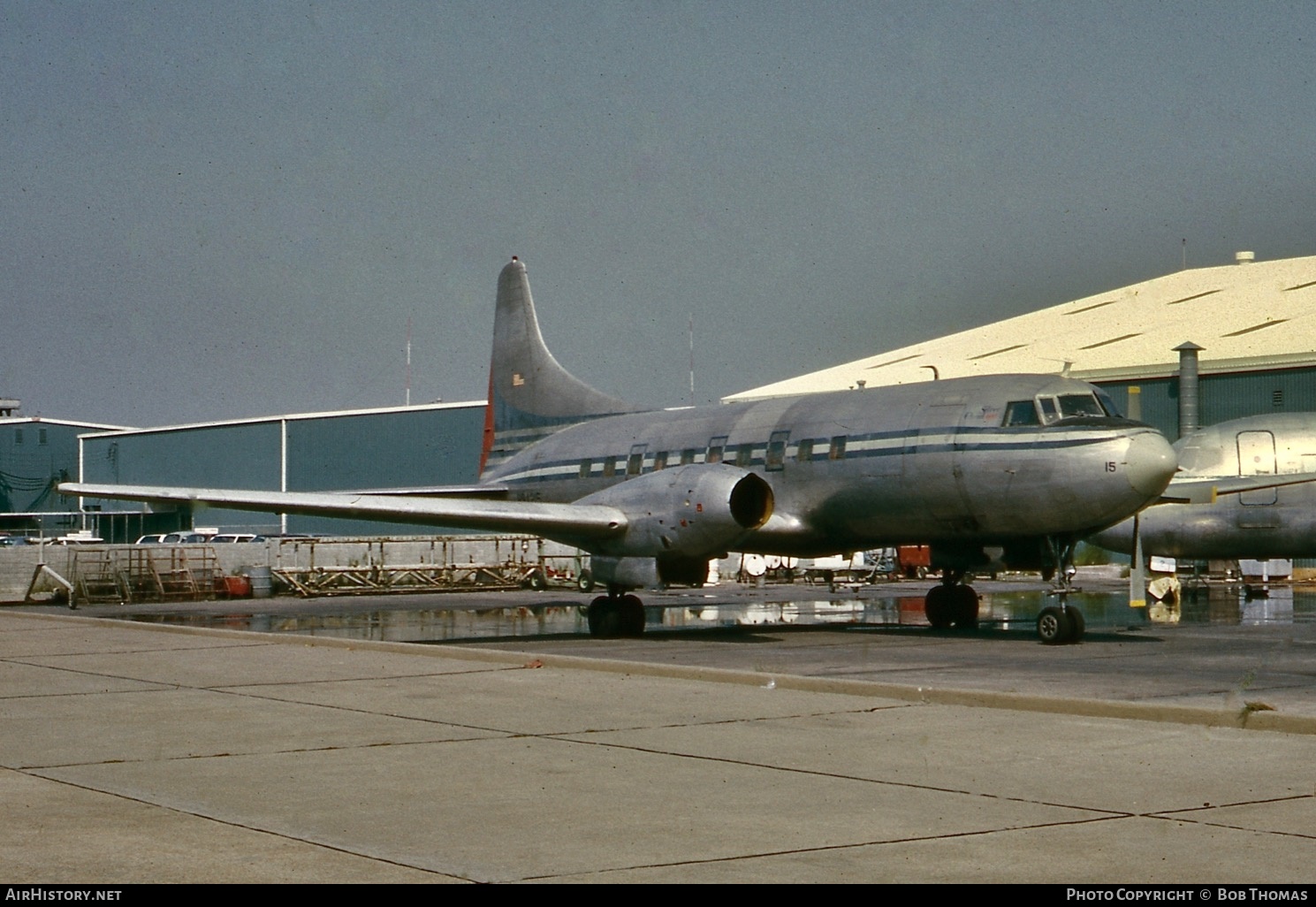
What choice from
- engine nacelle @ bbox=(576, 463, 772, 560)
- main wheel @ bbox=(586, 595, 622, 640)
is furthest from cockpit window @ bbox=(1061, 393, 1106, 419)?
main wheel @ bbox=(586, 595, 622, 640)

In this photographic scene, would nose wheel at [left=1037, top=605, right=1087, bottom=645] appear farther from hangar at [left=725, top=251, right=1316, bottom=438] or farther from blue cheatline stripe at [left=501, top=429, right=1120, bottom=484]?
hangar at [left=725, top=251, right=1316, bottom=438]

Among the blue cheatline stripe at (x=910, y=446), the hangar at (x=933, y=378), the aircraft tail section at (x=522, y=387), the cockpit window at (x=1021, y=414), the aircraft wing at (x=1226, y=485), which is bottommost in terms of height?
the aircraft wing at (x=1226, y=485)

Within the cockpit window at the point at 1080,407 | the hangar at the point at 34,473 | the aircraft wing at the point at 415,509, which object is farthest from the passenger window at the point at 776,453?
the hangar at the point at 34,473

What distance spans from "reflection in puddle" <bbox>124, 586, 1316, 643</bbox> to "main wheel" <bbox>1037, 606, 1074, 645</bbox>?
3.27 metres

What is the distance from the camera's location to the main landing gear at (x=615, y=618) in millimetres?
23359

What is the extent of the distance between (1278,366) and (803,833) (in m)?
45.7

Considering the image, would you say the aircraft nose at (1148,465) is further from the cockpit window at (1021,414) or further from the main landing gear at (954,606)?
the main landing gear at (954,606)

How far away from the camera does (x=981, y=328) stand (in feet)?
244

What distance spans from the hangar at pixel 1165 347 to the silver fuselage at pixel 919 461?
38.8ft

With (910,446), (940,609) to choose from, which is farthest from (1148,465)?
(940,609)

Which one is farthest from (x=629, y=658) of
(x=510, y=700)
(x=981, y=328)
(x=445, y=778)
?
(x=981, y=328)

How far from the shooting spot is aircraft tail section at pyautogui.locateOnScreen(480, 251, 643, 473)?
29.7m

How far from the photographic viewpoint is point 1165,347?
5600 cm
